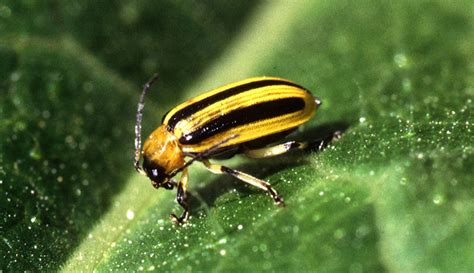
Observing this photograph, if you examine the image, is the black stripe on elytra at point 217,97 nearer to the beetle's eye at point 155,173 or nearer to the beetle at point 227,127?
the beetle at point 227,127

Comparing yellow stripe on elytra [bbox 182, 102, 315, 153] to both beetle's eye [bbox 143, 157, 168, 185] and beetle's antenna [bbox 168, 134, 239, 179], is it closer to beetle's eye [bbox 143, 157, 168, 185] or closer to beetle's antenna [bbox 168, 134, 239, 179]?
beetle's antenna [bbox 168, 134, 239, 179]

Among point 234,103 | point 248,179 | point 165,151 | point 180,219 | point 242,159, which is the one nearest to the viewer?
point 180,219

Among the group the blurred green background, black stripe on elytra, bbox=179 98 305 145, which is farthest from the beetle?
the blurred green background

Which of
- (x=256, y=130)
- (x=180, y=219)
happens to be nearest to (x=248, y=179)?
(x=256, y=130)

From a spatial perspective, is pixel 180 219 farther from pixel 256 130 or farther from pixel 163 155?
pixel 256 130

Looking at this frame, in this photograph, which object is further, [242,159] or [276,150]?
[242,159]

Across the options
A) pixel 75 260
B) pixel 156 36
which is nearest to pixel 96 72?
pixel 156 36

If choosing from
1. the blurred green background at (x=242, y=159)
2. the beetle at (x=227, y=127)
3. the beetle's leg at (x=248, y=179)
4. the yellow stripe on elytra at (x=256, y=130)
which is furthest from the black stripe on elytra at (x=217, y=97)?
the blurred green background at (x=242, y=159)
